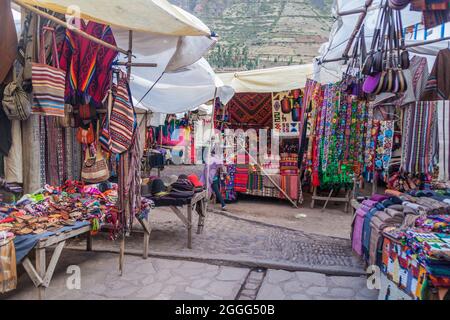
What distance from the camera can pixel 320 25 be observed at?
33531 mm

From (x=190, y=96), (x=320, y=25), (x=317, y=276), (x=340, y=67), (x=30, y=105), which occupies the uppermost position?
(x=320, y=25)

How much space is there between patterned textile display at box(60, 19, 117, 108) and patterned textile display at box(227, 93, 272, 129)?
5.85 metres

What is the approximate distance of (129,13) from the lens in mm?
2957

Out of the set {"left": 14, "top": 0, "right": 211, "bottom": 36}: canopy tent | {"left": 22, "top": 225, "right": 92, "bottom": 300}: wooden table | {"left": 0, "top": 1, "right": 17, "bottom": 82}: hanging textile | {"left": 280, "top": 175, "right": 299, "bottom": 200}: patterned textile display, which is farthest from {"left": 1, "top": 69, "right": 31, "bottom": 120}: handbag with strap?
{"left": 280, "top": 175, "right": 299, "bottom": 200}: patterned textile display

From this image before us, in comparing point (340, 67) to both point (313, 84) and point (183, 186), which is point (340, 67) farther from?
point (183, 186)

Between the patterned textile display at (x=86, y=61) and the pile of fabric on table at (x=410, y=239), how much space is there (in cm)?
316

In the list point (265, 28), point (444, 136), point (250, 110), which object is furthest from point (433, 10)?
point (265, 28)

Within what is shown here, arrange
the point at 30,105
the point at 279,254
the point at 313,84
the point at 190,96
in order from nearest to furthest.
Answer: the point at 30,105 → the point at 279,254 → the point at 190,96 → the point at 313,84

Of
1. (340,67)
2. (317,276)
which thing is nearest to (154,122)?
(340,67)

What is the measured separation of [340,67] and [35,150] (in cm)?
439

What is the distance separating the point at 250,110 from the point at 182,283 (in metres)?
6.38

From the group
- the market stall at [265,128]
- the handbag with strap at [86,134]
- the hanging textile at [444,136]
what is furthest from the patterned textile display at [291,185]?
the hanging textile at [444,136]

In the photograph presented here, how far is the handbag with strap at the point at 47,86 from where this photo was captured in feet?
10.3

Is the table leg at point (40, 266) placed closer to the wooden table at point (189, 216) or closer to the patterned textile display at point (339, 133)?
the wooden table at point (189, 216)
